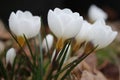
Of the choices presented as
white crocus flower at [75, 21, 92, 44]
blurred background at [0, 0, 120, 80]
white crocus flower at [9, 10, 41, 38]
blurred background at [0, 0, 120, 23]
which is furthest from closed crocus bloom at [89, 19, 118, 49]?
blurred background at [0, 0, 120, 23]

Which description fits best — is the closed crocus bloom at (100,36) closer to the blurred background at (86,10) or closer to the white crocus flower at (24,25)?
the white crocus flower at (24,25)

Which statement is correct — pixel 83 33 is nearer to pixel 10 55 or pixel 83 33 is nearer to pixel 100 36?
pixel 100 36

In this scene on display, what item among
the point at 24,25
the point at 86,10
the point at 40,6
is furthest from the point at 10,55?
the point at 86,10

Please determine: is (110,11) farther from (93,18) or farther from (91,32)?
(91,32)

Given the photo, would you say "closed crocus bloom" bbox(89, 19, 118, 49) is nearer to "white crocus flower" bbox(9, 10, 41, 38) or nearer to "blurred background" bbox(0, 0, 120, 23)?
"white crocus flower" bbox(9, 10, 41, 38)

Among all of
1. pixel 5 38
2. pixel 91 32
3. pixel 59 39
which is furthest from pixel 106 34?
pixel 5 38

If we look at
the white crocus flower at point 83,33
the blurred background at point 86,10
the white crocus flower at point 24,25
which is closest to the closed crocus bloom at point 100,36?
the white crocus flower at point 83,33
